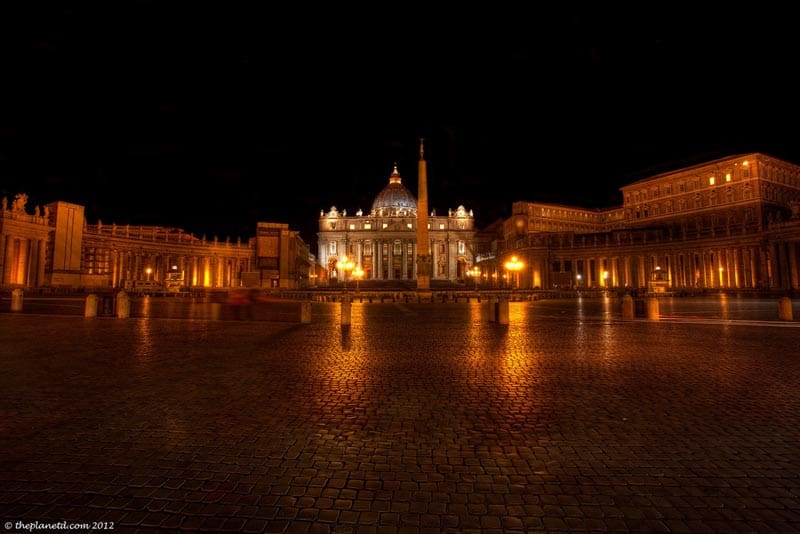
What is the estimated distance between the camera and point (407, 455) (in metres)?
3.99

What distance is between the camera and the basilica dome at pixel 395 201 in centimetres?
12244

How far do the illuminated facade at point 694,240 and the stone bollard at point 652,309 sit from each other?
3525cm

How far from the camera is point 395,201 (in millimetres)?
123875

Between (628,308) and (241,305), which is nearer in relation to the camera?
(241,305)

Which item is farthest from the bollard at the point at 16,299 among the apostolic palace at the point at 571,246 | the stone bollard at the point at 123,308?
the apostolic palace at the point at 571,246

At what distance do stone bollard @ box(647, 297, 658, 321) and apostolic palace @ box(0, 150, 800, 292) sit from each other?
1003 inches

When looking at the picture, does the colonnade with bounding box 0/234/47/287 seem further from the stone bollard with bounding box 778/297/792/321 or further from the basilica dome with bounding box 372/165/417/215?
the basilica dome with bounding box 372/165/417/215

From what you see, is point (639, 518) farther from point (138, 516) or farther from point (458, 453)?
point (138, 516)

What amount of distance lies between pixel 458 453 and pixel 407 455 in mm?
473

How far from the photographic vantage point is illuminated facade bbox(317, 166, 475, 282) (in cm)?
11625

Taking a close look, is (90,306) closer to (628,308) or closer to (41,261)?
(628,308)

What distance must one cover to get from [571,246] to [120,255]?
66.1m

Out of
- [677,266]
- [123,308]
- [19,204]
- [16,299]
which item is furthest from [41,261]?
[677,266]

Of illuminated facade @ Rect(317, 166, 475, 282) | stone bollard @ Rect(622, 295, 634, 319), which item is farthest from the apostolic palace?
stone bollard @ Rect(622, 295, 634, 319)
